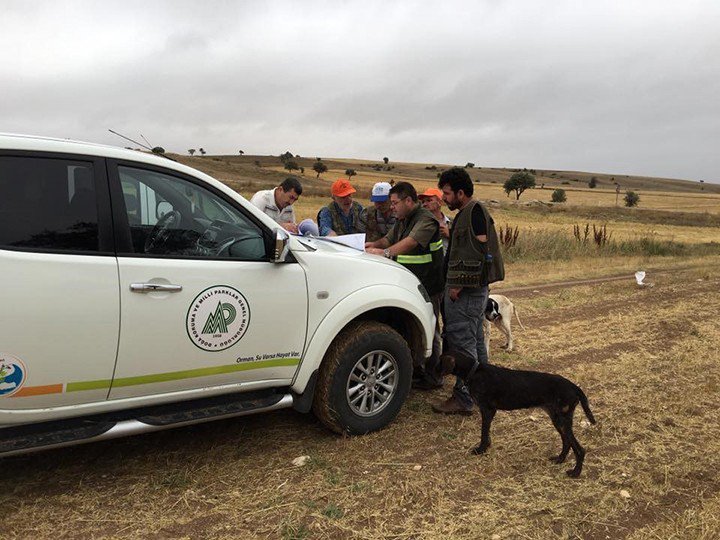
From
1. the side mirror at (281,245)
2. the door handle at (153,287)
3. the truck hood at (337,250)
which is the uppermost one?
the side mirror at (281,245)

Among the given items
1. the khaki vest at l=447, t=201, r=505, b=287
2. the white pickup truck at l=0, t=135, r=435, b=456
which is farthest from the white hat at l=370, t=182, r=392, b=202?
the white pickup truck at l=0, t=135, r=435, b=456

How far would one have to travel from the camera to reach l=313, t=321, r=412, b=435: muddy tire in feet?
12.7

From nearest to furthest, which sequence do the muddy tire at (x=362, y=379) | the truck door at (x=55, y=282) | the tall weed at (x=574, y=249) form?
the truck door at (x=55, y=282) → the muddy tire at (x=362, y=379) → the tall weed at (x=574, y=249)

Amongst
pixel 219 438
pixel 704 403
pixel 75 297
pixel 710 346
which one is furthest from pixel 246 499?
pixel 710 346

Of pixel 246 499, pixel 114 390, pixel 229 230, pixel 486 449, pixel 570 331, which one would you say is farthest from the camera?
pixel 570 331

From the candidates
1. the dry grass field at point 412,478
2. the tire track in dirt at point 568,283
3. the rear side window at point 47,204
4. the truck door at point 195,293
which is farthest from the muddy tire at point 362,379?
the tire track in dirt at point 568,283

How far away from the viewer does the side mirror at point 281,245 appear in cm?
345

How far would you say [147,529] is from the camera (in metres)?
2.96

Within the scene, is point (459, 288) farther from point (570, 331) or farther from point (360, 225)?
point (570, 331)

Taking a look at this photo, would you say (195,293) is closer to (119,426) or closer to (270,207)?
(119,426)

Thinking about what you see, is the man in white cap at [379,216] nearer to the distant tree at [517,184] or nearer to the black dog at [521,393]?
the black dog at [521,393]

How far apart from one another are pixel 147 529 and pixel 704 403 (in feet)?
15.1

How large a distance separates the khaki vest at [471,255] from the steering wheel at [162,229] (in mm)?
2185

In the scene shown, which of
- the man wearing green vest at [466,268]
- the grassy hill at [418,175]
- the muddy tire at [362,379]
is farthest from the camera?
the grassy hill at [418,175]
